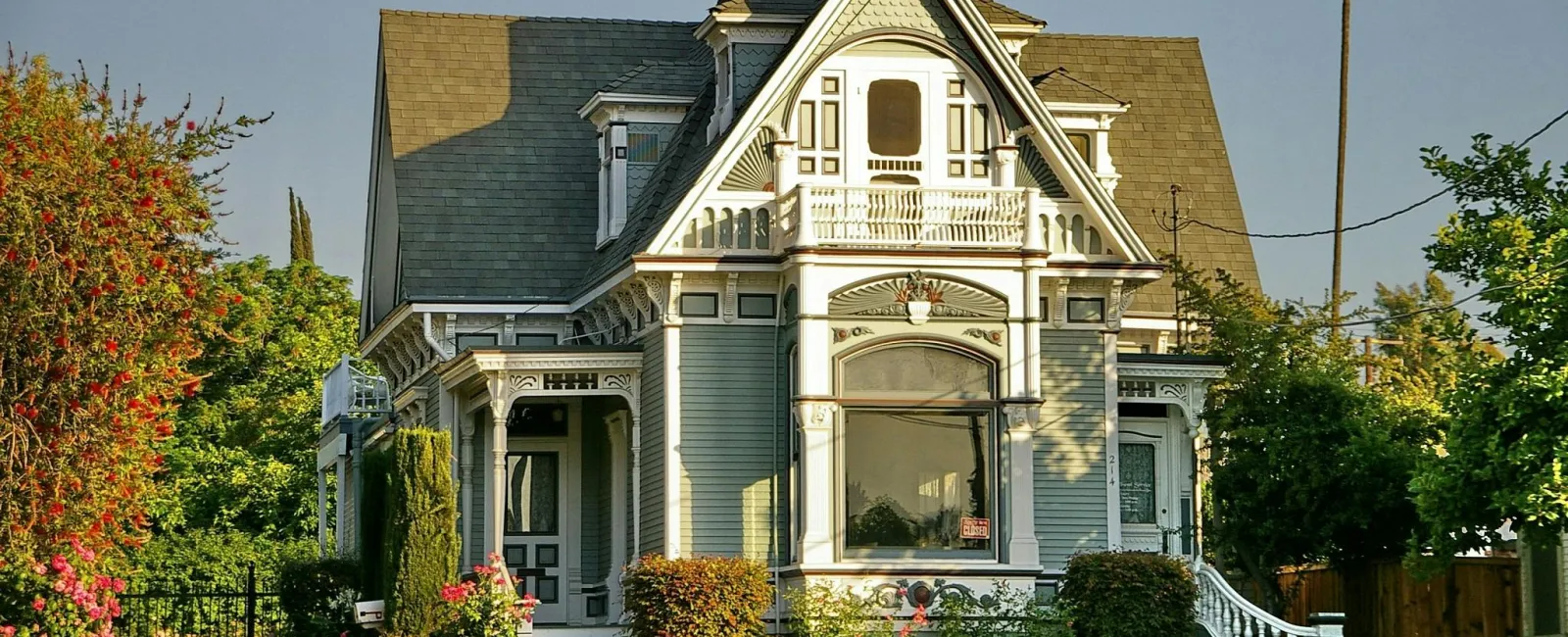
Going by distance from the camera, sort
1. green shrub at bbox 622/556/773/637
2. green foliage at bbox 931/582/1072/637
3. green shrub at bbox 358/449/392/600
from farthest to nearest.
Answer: green shrub at bbox 358/449/392/600
green foliage at bbox 931/582/1072/637
green shrub at bbox 622/556/773/637

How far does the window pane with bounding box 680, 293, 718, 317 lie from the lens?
85.0ft

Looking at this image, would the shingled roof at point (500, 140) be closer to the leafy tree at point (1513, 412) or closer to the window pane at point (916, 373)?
the window pane at point (916, 373)

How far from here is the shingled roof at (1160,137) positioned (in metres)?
32.0

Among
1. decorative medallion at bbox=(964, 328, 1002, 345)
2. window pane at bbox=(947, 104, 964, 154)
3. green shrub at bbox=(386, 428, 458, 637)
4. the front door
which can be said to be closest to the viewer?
green shrub at bbox=(386, 428, 458, 637)

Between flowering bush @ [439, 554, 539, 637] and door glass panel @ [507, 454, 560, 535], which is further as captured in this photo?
door glass panel @ [507, 454, 560, 535]

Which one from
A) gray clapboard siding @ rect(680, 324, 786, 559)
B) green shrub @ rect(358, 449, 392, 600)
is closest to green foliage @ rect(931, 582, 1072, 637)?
gray clapboard siding @ rect(680, 324, 786, 559)

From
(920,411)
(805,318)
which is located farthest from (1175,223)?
(805,318)

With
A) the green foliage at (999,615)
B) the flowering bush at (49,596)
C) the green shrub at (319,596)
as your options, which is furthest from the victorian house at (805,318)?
the flowering bush at (49,596)

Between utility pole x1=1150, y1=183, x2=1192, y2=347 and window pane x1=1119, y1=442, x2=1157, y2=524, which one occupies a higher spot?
utility pole x1=1150, y1=183, x2=1192, y2=347

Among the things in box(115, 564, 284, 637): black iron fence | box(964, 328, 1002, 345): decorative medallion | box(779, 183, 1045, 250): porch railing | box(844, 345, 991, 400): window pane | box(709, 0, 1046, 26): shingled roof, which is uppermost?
box(709, 0, 1046, 26): shingled roof

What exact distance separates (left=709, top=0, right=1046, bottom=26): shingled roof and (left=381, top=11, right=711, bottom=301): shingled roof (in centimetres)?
214

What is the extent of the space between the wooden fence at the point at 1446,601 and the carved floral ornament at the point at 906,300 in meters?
6.35

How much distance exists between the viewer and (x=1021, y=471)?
82.7ft

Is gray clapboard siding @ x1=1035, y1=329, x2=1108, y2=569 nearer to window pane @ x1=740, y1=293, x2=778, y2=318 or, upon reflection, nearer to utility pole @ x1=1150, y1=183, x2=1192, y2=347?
window pane @ x1=740, y1=293, x2=778, y2=318
